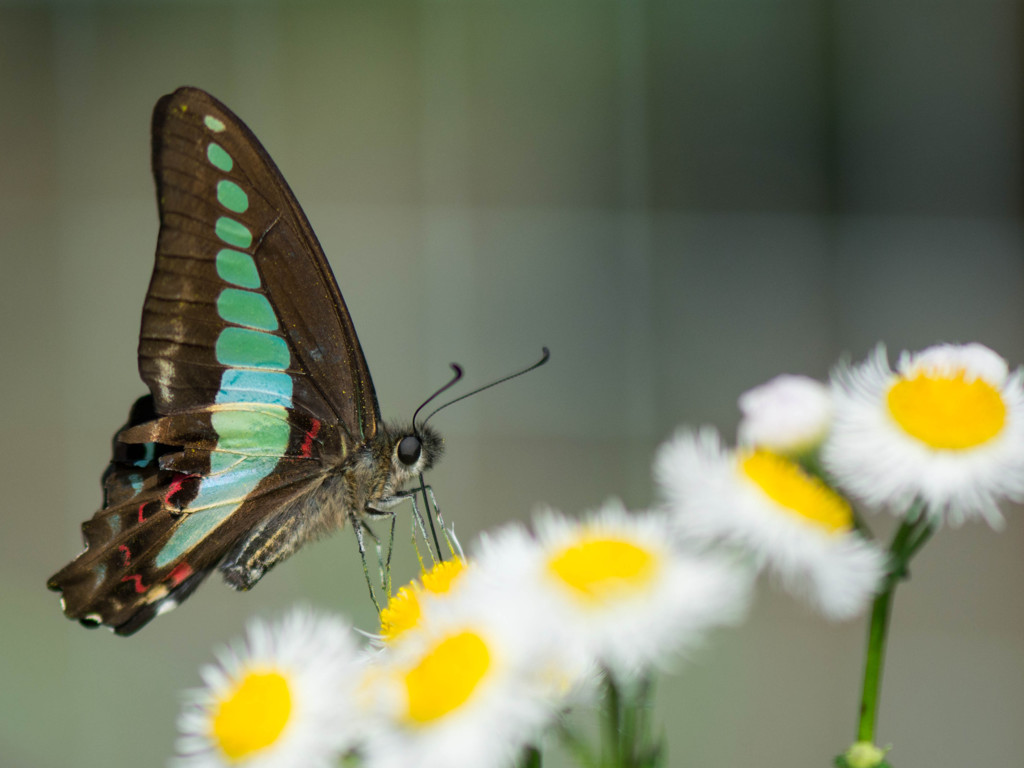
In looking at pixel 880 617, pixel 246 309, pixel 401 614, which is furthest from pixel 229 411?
pixel 880 617

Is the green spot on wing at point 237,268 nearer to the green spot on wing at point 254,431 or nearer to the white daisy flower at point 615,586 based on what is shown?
the green spot on wing at point 254,431

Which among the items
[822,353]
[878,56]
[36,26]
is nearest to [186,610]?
[36,26]

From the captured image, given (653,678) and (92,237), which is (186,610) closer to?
(92,237)

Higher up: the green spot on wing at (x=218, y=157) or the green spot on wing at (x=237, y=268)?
the green spot on wing at (x=218, y=157)

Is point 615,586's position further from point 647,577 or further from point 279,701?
point 279,701

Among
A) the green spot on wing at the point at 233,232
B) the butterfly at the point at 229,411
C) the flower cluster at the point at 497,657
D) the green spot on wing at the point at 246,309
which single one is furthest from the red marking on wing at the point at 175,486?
the flower cluster at the point at 497,657

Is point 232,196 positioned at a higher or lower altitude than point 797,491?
higher
